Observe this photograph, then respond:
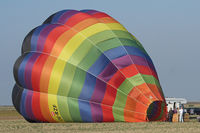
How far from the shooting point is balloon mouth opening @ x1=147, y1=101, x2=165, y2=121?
81.5 feet

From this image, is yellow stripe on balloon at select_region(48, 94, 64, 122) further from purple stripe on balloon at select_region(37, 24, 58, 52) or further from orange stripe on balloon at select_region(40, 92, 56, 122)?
purple stripe on balloon at select_region(37, 24, 58, 52)

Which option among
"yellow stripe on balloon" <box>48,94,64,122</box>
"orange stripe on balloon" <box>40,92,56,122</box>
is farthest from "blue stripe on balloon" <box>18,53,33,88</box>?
"yellow stripe on balloon" <box>48,94,64,122</box>

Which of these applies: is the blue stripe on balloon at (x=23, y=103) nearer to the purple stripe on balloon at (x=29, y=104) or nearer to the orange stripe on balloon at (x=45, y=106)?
the purple stripe on balloon at (x=29, y=104)

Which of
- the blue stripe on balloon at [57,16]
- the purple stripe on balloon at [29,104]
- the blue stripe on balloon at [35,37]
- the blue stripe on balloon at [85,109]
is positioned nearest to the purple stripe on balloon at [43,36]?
the blue stripe on balloon at [35,37]

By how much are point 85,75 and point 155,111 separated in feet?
12.5

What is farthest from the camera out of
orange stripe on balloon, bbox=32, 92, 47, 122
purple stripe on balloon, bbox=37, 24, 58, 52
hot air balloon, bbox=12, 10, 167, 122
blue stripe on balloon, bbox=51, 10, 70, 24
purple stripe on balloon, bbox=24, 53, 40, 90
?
blue stripe on balloon, bbox=51, 10, 70, 24

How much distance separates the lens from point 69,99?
2497cm

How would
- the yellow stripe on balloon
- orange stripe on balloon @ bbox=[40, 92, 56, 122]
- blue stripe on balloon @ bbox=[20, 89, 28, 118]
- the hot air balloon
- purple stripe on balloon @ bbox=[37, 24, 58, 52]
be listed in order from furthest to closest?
blue stripe on balloon @ bbox=[20, 89, 28, 118] → purple stripe on balloon @ bbox=[37, 24, 58, 52] → orange stripe on balloon @ bbox=[40, 92, 56, 122] → the yellow stripe on balloon → the hot air balloon

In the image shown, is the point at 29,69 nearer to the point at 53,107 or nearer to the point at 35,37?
the point at 35,37

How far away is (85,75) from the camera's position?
24766 millimetres

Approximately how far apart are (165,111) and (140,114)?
72.4 inches

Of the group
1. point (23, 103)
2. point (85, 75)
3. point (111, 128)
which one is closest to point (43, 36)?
point (85, 75)

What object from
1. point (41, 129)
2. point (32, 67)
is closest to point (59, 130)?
point (41, 129)

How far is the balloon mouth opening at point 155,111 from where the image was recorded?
24828 millimetres
